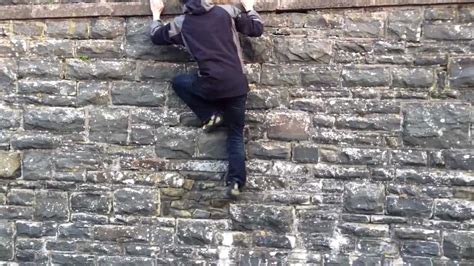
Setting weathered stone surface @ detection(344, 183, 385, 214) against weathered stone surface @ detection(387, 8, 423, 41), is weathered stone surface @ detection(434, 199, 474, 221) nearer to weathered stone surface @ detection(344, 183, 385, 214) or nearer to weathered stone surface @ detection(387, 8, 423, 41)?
weathered stone surface @ detection(344, 183, 385, 214)

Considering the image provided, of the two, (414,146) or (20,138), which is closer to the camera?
(414,146)

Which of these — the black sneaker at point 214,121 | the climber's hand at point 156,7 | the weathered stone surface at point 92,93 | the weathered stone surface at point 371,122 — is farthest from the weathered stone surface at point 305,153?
the weathered stone surface at point 92,93

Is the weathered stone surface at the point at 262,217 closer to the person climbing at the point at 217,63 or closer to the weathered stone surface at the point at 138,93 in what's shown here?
the person climbing at the point at 217,63

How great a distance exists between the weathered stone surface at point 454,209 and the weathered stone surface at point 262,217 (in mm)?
1164

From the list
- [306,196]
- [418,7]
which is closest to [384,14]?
[418,7]

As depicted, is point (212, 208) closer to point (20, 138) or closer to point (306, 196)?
point (306, 196)

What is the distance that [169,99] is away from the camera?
198 inches

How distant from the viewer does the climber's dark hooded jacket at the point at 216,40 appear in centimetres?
459

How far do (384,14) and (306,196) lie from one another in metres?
1.59

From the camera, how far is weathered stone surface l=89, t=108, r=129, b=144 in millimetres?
5098

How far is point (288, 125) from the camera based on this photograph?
193 inches

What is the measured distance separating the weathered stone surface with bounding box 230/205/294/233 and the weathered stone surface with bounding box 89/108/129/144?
1.14 m

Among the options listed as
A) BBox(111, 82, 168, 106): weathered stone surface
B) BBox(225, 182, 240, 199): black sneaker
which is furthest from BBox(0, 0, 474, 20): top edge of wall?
BBox(225, 182, 240, 199): black sneaker

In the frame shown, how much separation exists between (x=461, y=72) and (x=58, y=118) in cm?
335
